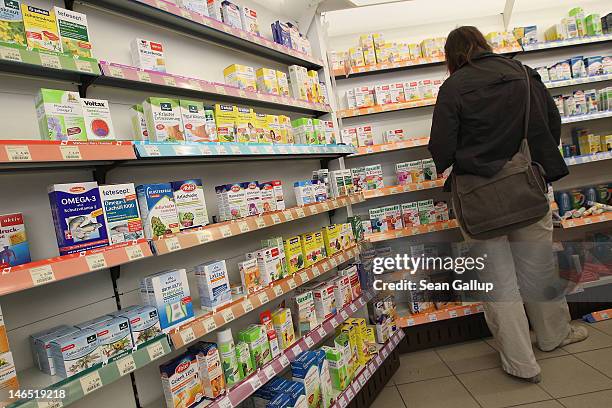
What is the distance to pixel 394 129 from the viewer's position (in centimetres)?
394

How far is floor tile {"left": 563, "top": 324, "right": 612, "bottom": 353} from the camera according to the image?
2783mm

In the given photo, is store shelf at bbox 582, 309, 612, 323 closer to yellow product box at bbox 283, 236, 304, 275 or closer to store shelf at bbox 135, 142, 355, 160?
yellow product box at bbox 283, 236, 304, 275

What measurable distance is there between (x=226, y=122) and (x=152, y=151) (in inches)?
22.8

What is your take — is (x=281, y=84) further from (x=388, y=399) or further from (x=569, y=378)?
(x=569, y=378)

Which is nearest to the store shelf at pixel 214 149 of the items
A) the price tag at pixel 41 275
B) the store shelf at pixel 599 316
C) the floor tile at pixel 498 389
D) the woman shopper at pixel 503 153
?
the price tag at pixel 41 275

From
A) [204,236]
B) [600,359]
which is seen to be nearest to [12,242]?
[204,236]

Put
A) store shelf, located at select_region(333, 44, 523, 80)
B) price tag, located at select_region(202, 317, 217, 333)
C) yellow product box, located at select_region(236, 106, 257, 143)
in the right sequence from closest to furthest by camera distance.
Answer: price tag, located at select_region(202, 317, 217, 333) → yellow product box, located at select_region(236, 106, 257, 143) → store shelf, located at select_region(333, 44, 523, 80)

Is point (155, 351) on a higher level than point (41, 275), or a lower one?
lower

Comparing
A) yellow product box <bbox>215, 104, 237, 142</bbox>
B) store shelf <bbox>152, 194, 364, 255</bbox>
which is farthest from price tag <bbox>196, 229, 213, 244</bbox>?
yellow product box <bbox>215, 104, 237, 142</bbox>

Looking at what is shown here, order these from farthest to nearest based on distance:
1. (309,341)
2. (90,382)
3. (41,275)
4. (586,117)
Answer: (586,117) → (309,341) → (90,382) → (41,275)

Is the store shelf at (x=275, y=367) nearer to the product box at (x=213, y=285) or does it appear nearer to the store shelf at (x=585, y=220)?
the product box at (x=213, y=285)

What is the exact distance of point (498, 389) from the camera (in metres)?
2.46

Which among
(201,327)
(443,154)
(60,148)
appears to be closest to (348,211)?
(443,154)

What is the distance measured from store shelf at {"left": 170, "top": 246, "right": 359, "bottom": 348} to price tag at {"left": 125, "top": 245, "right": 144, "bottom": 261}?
359mm
